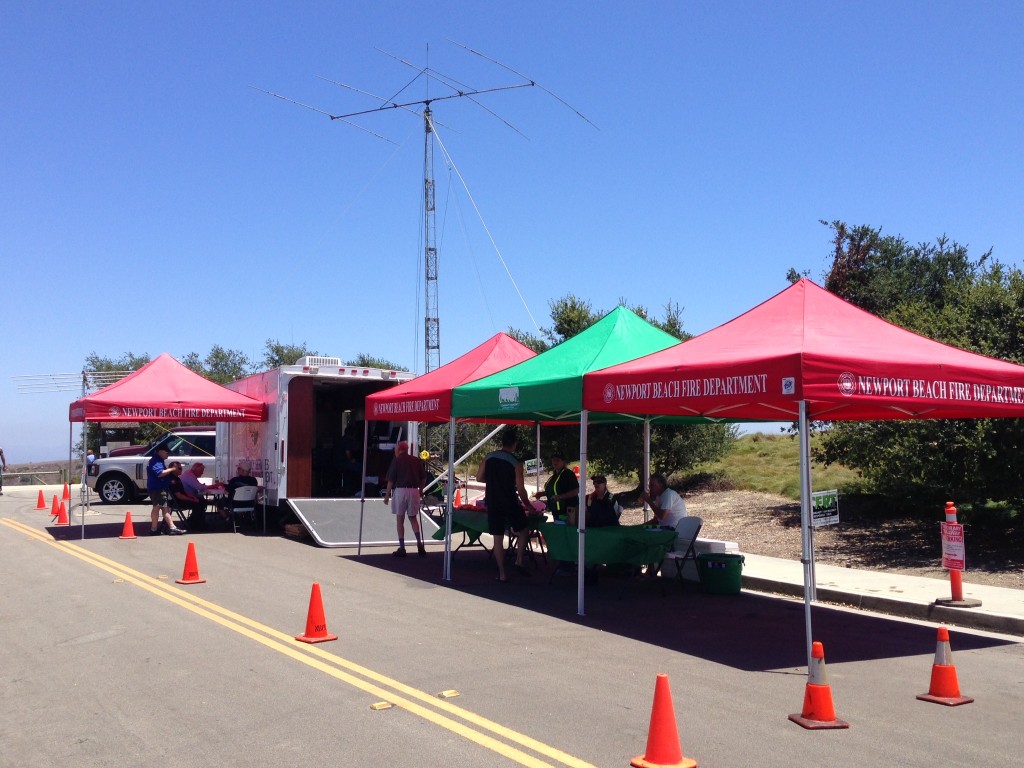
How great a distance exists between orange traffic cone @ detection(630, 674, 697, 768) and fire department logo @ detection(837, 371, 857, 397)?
3.46 meters

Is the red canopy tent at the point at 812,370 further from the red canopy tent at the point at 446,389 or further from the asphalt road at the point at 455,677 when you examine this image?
the red canopy tent at the point at 446,389

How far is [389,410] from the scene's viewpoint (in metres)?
14.2

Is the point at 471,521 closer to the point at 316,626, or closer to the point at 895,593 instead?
the point at 316,626

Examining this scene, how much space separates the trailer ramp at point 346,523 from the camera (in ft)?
52.1

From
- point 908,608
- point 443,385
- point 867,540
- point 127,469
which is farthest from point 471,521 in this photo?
point 127,469

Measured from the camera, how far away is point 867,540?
14.8 m

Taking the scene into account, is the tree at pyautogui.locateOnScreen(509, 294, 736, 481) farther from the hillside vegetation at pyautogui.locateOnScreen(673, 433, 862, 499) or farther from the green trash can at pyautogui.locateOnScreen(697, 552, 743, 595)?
the green trash can at pyautogui.locateOnScreen(697, 552, 743, 595)

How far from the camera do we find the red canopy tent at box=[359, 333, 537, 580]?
12680mm

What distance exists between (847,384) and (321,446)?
1390 cm

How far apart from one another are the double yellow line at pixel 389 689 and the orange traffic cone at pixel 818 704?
1.62m

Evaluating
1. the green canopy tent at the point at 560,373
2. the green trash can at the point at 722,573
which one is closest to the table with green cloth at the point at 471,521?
the green canopy tent at the point at 560,373

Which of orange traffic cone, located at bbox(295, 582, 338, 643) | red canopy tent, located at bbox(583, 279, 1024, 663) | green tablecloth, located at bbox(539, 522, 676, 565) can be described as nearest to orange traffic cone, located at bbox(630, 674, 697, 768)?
red canopy tent, located at bbox(583, 279, 1024, 663)

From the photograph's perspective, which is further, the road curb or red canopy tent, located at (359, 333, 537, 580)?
red canopy tent, located at (359, 333, 537, 580)

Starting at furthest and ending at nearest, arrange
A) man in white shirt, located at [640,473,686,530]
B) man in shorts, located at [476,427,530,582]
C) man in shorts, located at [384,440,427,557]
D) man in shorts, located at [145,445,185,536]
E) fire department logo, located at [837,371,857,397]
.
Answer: man in shorts, located at [145,445,185,536] → man in shorts, located at [384,440,427,557] → man in shorts, located at [476,427,530,582] → man in white shirt, located at [640,473,686,530] → fire department logo, located at [837,371,857,397]
